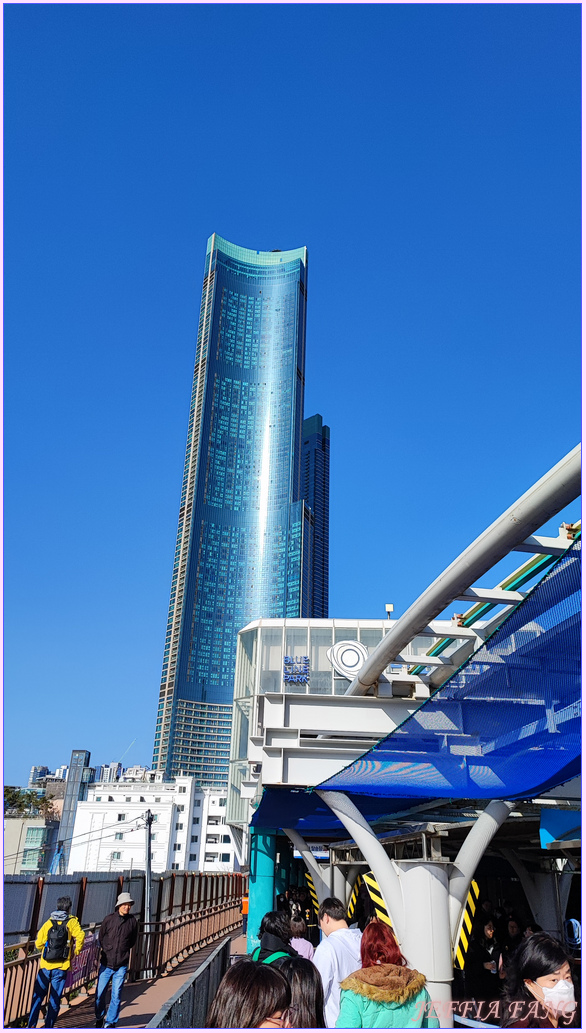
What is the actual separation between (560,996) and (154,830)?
369ft

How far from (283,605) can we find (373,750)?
18265cm

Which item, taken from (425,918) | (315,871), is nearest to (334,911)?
(425,918)

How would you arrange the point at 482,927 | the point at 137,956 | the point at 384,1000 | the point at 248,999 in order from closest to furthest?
the point at 248,999, the point at 384,1000, the point at 482,927, the point at 137,956

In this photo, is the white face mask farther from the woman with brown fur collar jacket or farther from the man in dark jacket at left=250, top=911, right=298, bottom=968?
the man in dark jacket at left=250, top=911, right=298, bottom=968

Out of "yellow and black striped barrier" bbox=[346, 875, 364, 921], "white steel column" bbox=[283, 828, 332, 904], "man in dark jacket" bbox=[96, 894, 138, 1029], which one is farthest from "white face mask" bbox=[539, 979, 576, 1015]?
"yellow and black striped barrier" bbox=[346, 875, 364, 921]

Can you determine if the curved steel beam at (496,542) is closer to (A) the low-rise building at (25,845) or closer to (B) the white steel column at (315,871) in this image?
(B) the white steel column at (315,871)

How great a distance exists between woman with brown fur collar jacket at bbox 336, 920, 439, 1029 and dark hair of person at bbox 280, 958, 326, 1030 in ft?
1.03

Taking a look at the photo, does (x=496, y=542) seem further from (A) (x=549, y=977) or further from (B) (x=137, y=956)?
(B) (x=137, y=956)

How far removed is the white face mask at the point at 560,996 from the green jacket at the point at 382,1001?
69 cm

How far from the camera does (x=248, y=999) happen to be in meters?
2.56

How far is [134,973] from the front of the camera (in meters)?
13.7

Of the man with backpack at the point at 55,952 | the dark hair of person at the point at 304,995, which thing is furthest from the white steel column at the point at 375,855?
the dark hair of person at the point at 304,995

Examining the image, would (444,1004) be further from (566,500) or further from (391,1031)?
(566,500)

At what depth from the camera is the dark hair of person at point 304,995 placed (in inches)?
126
